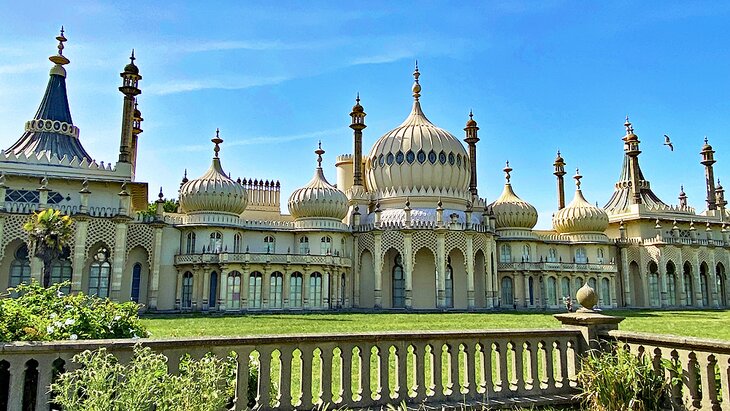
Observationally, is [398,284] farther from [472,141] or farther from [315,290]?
[472,141]

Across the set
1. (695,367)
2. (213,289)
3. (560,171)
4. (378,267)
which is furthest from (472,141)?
(695,367)

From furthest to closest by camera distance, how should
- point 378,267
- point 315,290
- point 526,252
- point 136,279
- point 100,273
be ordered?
point 526,252 < point 378,267 < point 315,290 < point 136,279 < point 100,273

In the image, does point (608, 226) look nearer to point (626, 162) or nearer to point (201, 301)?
point (626, 162)

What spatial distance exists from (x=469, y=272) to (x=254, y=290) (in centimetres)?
1364

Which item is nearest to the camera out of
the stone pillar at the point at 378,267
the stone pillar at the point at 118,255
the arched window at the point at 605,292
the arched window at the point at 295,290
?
the stone pillar at the point at 118,255

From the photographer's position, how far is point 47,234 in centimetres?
2481

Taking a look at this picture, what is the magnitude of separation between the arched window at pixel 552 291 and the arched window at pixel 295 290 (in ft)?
61.6

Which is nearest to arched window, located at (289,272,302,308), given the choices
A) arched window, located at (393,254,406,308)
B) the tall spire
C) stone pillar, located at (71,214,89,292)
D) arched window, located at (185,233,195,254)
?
arched window, located at (185,233,195,254)

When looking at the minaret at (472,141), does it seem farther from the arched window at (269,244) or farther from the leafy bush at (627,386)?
the leafy bush at (627,386)

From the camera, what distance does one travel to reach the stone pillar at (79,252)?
27625 mm

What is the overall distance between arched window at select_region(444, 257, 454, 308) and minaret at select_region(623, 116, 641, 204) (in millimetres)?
20293

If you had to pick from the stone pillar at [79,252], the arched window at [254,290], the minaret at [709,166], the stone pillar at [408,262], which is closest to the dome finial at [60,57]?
the stone pillar at [79,252]

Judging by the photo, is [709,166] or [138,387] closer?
[138,387]

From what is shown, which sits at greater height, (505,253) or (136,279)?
(505,253)
